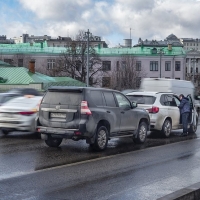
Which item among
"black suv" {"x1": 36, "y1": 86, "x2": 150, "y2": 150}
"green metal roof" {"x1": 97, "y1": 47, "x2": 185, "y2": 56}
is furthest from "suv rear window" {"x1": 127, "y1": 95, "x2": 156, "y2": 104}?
"green metal roof" {"x1": 97, "y1": 47, "x2": 185, "y2": 56}

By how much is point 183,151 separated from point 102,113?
8.97ft

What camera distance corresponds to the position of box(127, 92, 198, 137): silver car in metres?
17.8

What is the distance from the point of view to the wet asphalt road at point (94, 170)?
28.5 ft

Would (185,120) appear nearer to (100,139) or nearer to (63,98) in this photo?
(100,139)

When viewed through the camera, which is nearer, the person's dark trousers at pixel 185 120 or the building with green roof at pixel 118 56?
the person's dark trousers at pixel 185 120

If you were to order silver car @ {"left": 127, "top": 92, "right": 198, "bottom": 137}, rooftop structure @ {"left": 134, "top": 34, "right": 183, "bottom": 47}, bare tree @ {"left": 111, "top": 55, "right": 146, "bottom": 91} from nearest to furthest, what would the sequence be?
1. silver car @ {"left": 127, "top": 92, "right": 198, "bottom": 137}
2. bare tree @ {"left": 111, "top": 55, "right": 146, "bottom": 91}
3. rooftop structure @ {"left": 134, "top": 34, "right": 183, "bottom": 47}

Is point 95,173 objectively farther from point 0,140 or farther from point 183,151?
point 0,140

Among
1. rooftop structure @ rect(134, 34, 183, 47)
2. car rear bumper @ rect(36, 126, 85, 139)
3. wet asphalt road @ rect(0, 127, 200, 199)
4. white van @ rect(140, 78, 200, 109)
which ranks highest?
rooftop structure @ rect(134, 34, 183, 47)

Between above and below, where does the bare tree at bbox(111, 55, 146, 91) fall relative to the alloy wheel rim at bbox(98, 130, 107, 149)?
above

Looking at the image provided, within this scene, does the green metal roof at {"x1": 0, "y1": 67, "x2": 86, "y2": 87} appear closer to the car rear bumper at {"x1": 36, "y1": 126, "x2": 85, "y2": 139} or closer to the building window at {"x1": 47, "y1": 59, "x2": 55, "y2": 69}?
the building window at {"x1": 47, "y1": 59, "x2": 55, "y2": 69}

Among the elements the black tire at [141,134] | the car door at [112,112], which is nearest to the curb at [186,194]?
the car door at [112,112]

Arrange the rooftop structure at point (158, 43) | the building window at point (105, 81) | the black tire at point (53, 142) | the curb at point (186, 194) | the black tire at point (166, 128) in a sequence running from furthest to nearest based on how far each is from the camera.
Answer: the rooftop structure at point (158, 43) → the building window at point (105, 81) → the black tire at point (166, 128) → the black tire at point (53, 142) → the curb at point (186, 194)

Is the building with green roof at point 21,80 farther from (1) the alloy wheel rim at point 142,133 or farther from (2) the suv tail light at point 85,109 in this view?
(2) the suv tail light at point 85,109

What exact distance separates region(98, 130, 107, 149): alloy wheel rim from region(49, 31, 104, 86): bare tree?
58.2 meters
